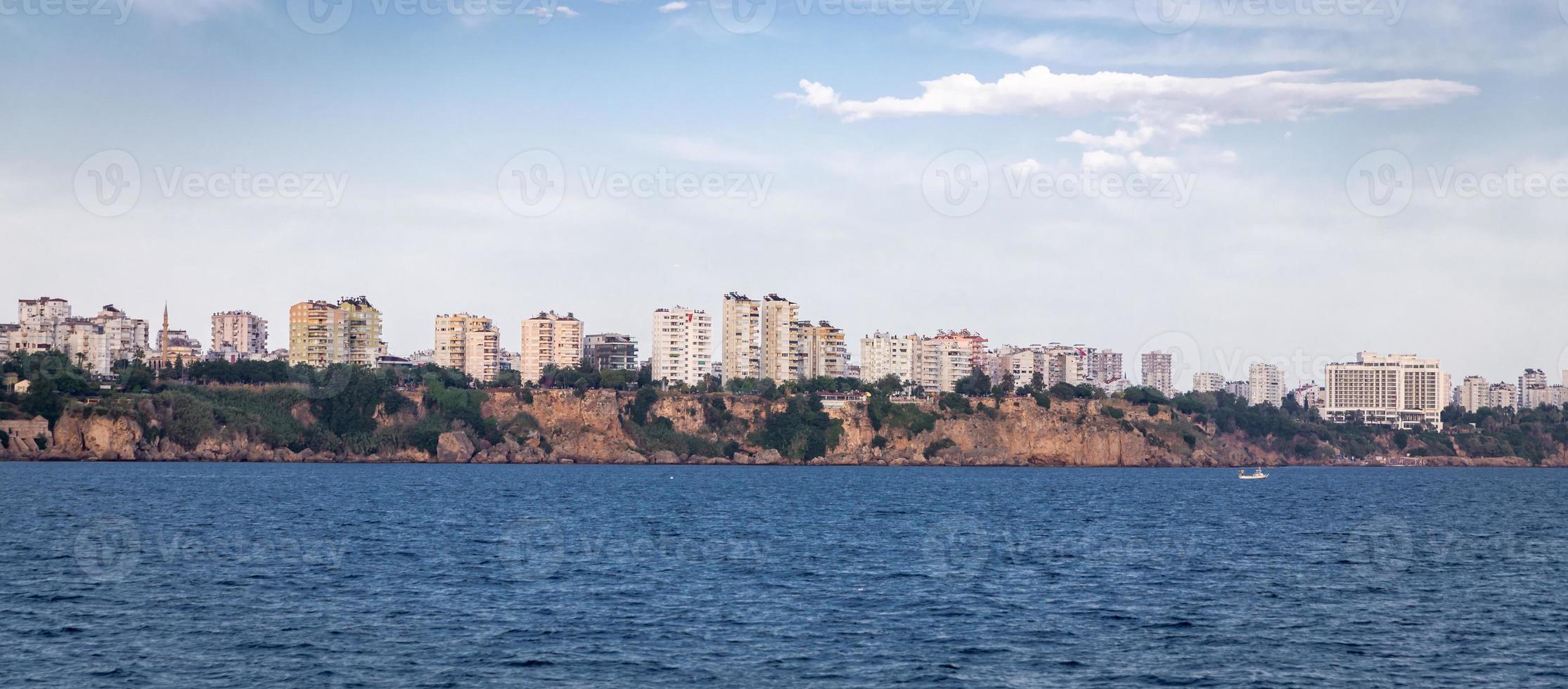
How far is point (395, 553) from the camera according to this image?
5862cm

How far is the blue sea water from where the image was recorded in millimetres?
33344

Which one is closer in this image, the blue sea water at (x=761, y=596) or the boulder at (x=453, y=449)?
the blue sea water at (x=761, y=596)

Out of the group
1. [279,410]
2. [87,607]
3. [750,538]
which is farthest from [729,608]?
[279,410]

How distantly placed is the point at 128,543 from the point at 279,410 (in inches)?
5514

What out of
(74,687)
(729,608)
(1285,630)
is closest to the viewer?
(74,687)

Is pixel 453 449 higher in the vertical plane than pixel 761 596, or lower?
lower

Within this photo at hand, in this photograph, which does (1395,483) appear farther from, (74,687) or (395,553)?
(74,687)

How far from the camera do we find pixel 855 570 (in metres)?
54.1

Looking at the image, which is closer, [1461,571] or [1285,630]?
[1285,630]

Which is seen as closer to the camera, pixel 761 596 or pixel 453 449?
pixel 761 596

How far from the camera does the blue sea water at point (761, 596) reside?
1313 inches

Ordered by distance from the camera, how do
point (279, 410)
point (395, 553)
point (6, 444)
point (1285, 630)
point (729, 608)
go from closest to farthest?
point (1285, 630), point (729, 608), point (395, 553), point (6, 444), point (279, 410)

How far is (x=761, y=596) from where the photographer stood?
150 feet

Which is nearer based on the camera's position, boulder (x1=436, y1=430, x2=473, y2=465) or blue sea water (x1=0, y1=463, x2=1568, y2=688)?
blue sea water (x1=0, y1=463, x2=1568, y2=688)
